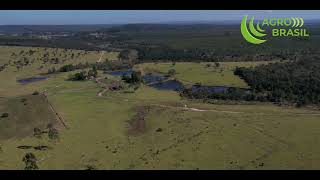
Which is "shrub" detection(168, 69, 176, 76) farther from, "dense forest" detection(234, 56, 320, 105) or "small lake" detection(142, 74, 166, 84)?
"dense forest" detection(234, 56, 320, 105)

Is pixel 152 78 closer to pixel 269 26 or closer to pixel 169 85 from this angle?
A: pixel 169 85

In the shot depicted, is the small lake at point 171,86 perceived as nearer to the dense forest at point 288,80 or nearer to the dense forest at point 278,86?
the dense forest at point 278,86

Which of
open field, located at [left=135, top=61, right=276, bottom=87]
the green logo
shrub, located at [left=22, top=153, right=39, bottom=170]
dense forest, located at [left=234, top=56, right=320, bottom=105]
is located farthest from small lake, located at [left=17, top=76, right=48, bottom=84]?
the green logo

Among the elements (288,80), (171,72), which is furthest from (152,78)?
(288,80)

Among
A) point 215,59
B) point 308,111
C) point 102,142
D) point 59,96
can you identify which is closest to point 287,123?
point 308,111

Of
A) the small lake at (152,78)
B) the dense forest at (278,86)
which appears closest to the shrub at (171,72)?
the small lake at (152,78)

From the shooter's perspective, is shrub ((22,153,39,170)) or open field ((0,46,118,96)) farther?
open field ((0,46,118,96))

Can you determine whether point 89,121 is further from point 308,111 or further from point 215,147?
point 308,111
